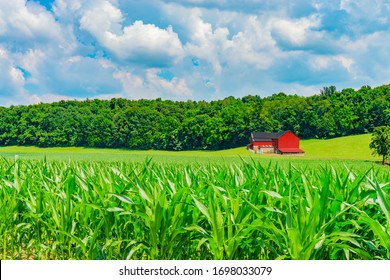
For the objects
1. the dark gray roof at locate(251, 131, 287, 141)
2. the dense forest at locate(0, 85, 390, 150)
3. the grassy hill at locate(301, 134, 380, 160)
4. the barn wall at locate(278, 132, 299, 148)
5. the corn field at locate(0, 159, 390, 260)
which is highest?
the dense forest at locate(0, 85, 390, 150)

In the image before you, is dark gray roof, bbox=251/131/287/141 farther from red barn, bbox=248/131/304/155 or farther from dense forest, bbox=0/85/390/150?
dense forest, bbox=0/85/390/150

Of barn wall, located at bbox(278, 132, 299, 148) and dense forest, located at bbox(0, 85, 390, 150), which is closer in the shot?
barn wall, located at bbox(278, 132, 299, 148)

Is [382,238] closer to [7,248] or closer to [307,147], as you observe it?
[7,248]

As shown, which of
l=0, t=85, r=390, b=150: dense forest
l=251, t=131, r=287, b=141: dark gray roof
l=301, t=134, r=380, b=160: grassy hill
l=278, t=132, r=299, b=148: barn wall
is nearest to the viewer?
l=301, t=134, r=380, b=160: grassy hill

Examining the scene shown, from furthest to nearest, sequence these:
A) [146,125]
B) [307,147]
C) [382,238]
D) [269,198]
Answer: [146,125], [307,147], [269,198], [382,238]

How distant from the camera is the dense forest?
3201 inches

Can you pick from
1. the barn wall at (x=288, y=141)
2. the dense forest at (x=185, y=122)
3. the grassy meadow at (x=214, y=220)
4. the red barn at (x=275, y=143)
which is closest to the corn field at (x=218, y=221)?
the grassy meadow at (x=214, y=220)

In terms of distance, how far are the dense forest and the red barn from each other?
514 centimetres

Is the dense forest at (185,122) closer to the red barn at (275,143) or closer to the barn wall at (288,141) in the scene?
the red barn at (275,143)

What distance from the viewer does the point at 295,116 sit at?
8650 cm

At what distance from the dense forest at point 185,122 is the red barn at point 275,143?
5139 mm

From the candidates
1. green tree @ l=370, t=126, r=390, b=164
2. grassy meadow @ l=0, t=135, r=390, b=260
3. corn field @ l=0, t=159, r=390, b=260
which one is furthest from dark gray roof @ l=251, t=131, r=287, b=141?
corn field @ l=0, t=159, r=390, b=260

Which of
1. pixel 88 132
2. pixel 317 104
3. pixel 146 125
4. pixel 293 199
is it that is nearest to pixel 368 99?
pixel 317 104

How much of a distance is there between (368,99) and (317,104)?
12.7m
